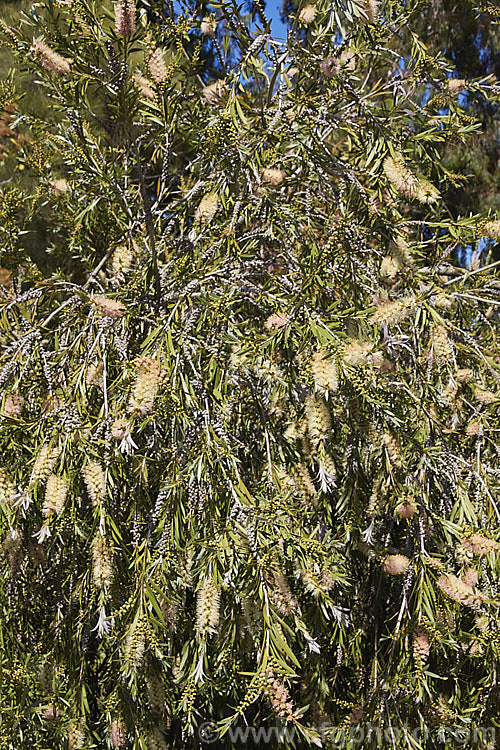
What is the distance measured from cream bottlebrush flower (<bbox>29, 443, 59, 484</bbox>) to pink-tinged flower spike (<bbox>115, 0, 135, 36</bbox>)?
0.83 meters

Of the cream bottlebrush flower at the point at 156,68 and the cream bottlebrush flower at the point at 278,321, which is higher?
the cream bottlebrush flower at the point at 156,68

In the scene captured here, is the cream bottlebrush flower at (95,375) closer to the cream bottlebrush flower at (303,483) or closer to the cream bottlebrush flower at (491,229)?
the cream bottlebrush flower at (303,483)

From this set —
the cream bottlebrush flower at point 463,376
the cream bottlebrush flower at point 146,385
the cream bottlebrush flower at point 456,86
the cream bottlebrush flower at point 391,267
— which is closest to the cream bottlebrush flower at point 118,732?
the cream bottlebrush flower at point 146,385

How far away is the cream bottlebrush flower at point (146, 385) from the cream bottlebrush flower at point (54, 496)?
0.63 feet

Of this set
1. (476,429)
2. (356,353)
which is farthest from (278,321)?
(476,429)

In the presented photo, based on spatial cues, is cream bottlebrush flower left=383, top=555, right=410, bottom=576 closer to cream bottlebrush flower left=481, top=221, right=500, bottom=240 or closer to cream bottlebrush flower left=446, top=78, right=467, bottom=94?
cream bottlebrush flower left=481, top=221, right=500, bottom=240

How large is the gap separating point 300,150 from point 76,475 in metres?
1.01

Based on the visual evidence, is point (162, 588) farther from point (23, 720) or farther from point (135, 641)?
point (23, 720)

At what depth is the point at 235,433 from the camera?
2.01 m

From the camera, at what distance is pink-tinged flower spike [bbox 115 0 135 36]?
1.37m

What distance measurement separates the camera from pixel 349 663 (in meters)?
2.02

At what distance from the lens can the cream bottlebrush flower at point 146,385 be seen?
4.36 ft

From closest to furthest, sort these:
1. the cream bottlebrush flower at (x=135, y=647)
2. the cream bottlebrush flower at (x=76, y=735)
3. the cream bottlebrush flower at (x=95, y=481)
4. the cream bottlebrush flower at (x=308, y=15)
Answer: the cream bottlebrush flower at (x=135, y=647), the cream bottlebrush flower at (x=95, y=481), the cream bottlebrush flower at (x=76, y=735), the cream bottlebrush flower at (x=308, y=15)

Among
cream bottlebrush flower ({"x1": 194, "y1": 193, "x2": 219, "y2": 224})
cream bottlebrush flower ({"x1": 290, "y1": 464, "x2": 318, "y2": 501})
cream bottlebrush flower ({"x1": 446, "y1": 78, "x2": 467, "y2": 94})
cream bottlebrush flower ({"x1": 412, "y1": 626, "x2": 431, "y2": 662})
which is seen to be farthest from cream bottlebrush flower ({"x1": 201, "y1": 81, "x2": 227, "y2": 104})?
cream bottlebrush flower ({"x1": 412, "y1": 626, "x2": 431, "y2": 662})
